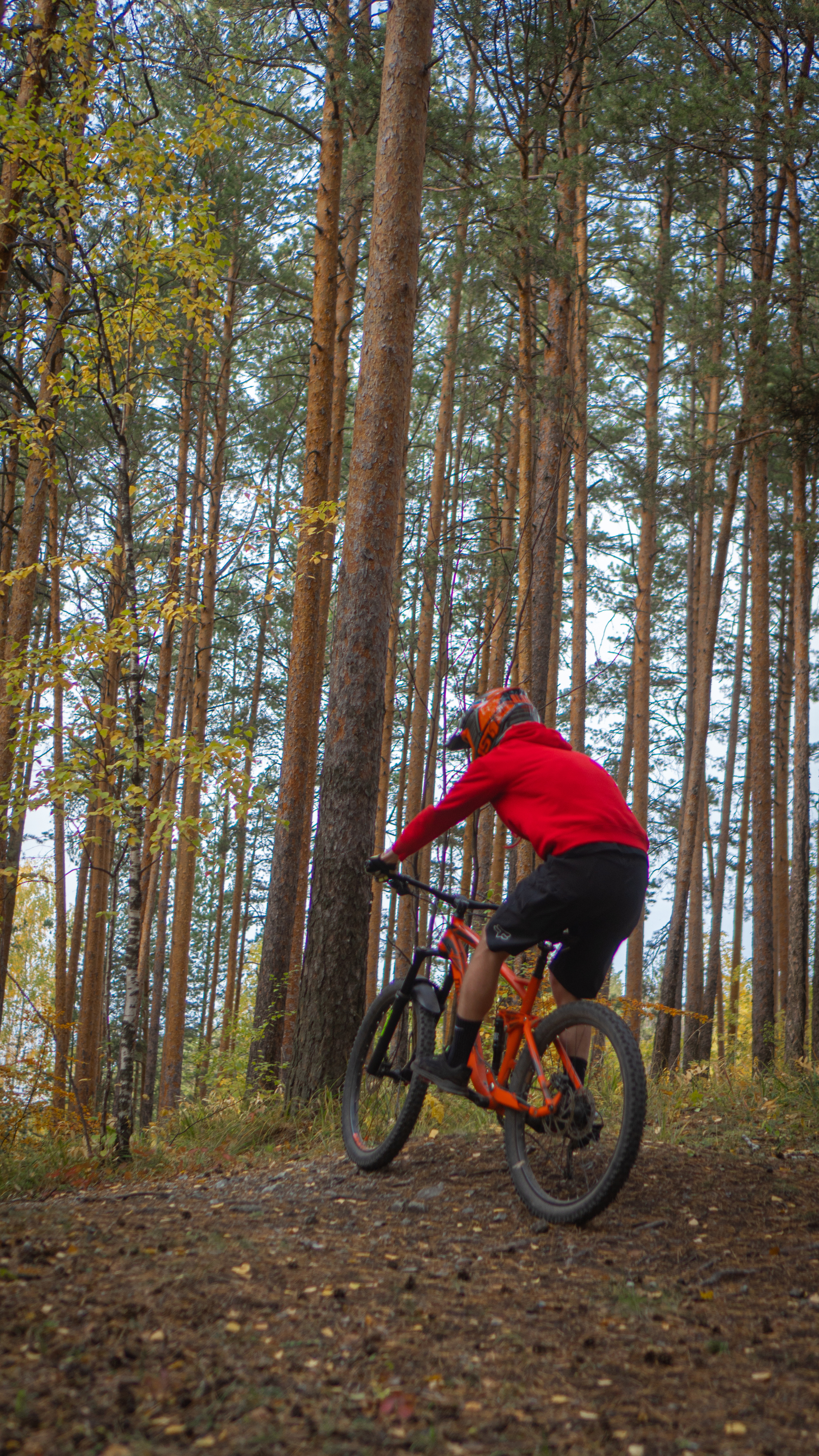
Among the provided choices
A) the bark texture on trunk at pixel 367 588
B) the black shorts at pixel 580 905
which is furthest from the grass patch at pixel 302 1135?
the black shorts at pixel 580 905

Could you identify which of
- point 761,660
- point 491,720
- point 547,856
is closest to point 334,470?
point 761,660

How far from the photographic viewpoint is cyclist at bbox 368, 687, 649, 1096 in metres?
3.42

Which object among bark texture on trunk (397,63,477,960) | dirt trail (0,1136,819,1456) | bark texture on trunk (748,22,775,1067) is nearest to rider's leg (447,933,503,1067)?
dirt trail (0,1136,819,1456)

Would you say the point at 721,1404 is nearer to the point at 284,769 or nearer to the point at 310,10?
the point at 284,769

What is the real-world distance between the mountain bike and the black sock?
0.18 feet

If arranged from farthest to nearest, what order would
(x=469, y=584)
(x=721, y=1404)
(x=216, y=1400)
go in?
(x=469, y=584)
(x=721, y=1404)
(x=216, y=1400)

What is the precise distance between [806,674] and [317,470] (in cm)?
713

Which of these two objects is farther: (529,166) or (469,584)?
(469,584)

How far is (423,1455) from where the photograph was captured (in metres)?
1.75

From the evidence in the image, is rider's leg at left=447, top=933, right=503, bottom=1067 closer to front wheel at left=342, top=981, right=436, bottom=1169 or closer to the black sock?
the black sock

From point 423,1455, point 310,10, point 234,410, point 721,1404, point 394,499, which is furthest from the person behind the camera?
point 234,410

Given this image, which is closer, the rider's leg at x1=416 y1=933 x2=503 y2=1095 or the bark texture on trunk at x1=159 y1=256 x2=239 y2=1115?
the rider's leg at x1=416 y1=933 x2=503 y2=1095

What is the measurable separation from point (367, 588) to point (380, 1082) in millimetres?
2764

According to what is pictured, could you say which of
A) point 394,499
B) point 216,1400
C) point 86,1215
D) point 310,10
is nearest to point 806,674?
point 394,499
